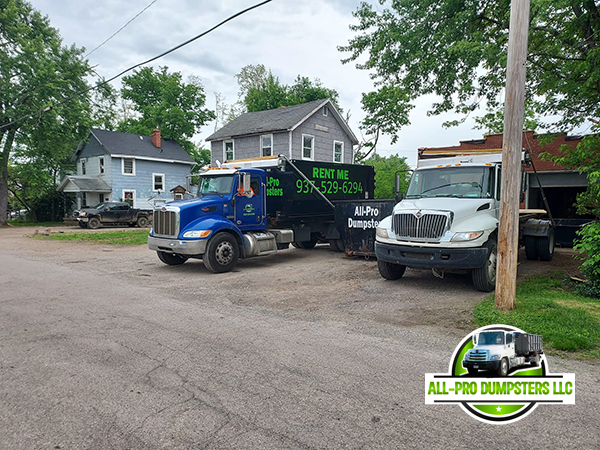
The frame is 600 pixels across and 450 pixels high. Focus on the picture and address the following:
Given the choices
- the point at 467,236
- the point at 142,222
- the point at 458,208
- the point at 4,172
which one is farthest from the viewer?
the point at 4,172

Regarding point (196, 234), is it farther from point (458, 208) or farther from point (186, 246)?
point (458, 208)

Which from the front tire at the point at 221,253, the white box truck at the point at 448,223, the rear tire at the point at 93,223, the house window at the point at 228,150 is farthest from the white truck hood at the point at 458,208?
the rear tire at the point at 93,223

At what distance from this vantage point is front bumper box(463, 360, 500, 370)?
141 inches

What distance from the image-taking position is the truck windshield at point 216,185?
446 inches

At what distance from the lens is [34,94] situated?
2975 cm

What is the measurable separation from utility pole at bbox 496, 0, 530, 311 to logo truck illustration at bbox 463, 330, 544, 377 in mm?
2312

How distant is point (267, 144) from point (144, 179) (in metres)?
14.5

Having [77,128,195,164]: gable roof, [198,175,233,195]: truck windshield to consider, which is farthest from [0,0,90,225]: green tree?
[198,175,233,195]: truck windshield

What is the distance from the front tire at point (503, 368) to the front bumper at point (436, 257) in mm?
3993

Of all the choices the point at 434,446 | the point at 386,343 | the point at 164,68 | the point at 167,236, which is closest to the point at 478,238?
the point at 386,343

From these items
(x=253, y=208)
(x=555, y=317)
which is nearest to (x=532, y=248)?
(x=555, y=317)

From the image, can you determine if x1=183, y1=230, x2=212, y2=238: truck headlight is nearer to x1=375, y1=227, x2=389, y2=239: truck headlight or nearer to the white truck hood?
x1=375, y1=227, x2=389, y2=239: truck headlight

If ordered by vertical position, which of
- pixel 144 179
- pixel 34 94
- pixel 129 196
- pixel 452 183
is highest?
pixel 34 94

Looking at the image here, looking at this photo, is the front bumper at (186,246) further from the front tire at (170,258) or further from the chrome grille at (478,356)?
the chrome grille at (478,356)
